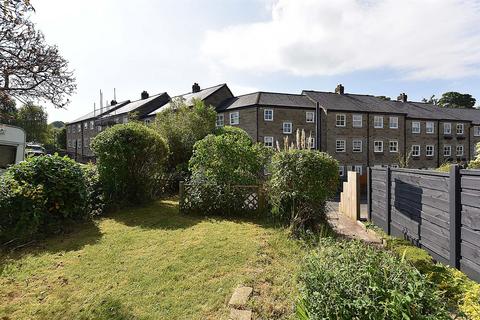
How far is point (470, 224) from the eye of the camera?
4.86 metres

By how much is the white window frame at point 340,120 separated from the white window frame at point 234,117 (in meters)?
10.7

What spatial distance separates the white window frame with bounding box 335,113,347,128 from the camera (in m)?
33.8

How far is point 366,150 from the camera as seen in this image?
35.1 metres

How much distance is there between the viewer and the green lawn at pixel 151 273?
4.03 m

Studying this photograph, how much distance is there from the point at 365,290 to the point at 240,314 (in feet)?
A: 5.33

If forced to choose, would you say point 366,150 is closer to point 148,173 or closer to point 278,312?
point 148,173

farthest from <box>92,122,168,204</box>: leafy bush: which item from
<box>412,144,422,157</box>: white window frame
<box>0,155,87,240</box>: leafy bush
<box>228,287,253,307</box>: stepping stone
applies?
<box>412,144,422,157</box>: white window frame

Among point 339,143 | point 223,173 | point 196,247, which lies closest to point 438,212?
point 196,247

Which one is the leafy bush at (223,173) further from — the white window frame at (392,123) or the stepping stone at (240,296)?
the white window frame at (392,123)

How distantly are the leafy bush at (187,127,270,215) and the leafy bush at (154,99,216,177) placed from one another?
14.8ft

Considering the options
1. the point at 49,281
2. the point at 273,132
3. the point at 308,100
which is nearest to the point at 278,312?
the point at 49,281

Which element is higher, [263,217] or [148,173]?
[148,173]

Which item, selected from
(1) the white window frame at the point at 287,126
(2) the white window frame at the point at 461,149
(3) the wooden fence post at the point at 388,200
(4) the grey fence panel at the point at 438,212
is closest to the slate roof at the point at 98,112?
(1) the white window frame at the point at 287,126

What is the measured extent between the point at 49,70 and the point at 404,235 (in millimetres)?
8203
